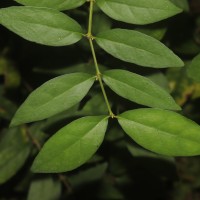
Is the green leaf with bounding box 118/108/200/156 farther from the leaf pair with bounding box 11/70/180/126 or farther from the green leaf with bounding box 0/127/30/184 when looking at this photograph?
the green leaf with bounding box 0/127/30/184

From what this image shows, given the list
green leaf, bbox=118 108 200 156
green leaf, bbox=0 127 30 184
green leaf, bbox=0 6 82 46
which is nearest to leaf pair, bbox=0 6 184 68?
green leaf, bbox=0 6 82 46

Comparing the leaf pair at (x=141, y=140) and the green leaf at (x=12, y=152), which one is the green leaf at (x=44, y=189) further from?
the leaf pair at (x=141, y=140)

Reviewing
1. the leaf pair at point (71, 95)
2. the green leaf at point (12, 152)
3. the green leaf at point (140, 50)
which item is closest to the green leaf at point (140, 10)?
the green leaf at point (140, 50)

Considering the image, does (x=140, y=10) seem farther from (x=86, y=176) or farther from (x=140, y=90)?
(x=86, y=176)

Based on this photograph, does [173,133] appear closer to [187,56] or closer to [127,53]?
[127,53]

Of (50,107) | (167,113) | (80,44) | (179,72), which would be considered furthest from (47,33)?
(179,72)

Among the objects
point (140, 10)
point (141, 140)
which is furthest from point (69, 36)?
point (141, 140)
